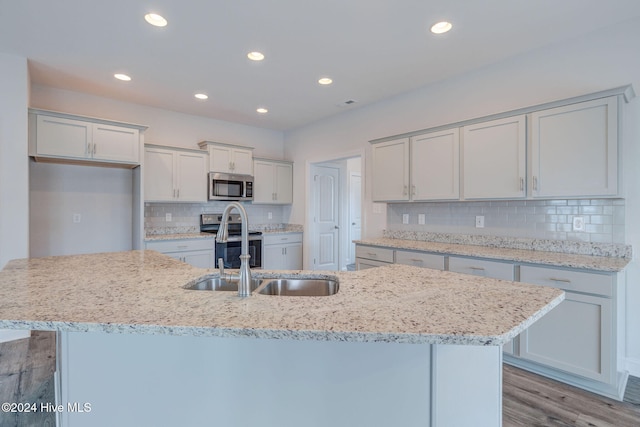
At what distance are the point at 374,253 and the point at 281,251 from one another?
2.07 m

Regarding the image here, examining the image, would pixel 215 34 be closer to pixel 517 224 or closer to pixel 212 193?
pixel 212 193

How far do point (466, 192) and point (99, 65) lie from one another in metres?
3.77

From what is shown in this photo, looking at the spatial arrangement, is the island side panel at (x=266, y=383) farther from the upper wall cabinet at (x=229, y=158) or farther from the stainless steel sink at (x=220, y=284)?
the upper wall cabinet at (x=229, y=158)

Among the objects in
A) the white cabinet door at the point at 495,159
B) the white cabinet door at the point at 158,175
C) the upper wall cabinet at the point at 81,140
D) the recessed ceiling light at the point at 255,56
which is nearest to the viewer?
the white cabinet door at the point at 495,159

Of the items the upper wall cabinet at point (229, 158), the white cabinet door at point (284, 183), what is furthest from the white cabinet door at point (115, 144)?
the white cabinet door at point (284, 183)

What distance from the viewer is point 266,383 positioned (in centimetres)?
110

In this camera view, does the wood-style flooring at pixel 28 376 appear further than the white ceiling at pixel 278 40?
No

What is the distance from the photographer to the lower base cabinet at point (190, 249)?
4.04m

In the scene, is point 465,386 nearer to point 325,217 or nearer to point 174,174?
point 174,174

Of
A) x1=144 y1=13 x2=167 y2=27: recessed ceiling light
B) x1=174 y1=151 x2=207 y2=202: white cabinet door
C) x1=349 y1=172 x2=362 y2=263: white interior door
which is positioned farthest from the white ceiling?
x1=349 y1=172 x2=362 y2=263: white interior door

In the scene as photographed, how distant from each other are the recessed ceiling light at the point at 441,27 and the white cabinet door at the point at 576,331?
194 cm

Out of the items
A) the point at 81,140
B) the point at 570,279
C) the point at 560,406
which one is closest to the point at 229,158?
the point at 81,140

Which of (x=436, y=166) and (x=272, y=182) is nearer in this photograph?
(x=436, y=166)

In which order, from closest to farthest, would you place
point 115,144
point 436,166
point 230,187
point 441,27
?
point 441,27, point 436,166, point 115,144, point 230,187
